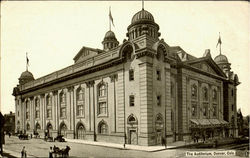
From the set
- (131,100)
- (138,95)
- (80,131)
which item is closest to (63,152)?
(138,95)

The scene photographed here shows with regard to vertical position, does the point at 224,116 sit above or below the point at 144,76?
below

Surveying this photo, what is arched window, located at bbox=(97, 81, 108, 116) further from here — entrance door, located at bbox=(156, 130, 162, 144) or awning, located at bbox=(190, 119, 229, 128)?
awning, located at bbox=(190, 119, 229, 128)

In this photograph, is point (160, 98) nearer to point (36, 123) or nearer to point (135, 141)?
point (135, 141)

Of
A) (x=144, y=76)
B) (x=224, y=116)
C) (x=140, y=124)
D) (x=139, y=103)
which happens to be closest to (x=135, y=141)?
(x=140, y=124)

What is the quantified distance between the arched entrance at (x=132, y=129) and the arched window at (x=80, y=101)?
9.13m

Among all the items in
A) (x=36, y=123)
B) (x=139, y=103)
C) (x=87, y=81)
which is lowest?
(x=36, y=123)

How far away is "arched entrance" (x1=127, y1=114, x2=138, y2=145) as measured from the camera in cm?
2183

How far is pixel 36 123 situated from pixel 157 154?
2872 centimetres

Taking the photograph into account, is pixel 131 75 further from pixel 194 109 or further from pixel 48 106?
pixel 48 106

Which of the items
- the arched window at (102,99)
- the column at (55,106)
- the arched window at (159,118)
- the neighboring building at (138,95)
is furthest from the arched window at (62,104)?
the arched window at (159,118)

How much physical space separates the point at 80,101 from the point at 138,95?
11.0 metres

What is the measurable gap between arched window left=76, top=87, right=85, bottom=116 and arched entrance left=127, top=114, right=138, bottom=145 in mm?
9126

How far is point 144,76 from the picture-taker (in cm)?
2125

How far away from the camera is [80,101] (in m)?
29.7
